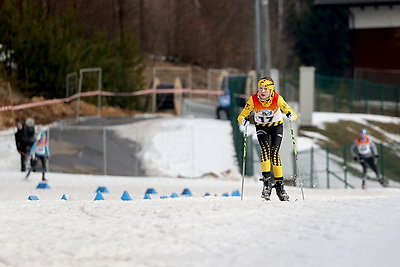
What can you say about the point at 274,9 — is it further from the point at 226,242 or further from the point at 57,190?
the point at 226,242

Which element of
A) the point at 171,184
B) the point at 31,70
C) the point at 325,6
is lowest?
the point at 171,184

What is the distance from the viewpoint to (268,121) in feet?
41.6

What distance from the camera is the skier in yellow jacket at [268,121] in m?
12.5

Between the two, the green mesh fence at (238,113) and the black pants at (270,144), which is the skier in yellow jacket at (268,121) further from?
the green mesh fence at (238,113)

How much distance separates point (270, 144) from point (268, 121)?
32cm

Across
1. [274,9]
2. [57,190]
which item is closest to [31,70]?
[57,190]

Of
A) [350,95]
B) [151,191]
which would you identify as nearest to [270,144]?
[151,191]

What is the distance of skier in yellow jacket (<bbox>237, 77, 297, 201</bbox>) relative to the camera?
12516 mm

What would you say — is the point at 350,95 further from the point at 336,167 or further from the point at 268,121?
the point at 268,121

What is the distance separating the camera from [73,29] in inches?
1465

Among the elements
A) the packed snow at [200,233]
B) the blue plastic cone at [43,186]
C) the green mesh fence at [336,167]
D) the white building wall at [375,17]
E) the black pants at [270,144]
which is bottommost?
the green mesh fence at [336,167]

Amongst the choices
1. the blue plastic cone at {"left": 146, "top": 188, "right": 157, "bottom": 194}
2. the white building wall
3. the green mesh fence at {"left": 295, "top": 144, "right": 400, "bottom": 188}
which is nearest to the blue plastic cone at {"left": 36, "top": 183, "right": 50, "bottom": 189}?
the blue plastic cone at {"left": 146, "top": 188, "right": 157, "bottom": 194}

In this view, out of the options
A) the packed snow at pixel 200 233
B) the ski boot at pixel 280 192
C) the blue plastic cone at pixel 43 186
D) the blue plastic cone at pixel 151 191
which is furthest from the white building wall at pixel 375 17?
the packed snow at pixel 200 233

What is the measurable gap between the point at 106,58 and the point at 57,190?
2009 centimetres
